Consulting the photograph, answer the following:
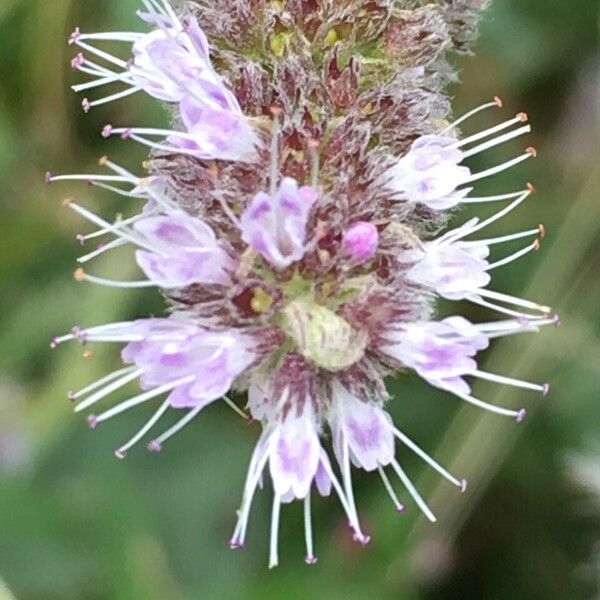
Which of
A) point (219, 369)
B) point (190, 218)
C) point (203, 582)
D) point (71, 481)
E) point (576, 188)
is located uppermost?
point (190, 218)

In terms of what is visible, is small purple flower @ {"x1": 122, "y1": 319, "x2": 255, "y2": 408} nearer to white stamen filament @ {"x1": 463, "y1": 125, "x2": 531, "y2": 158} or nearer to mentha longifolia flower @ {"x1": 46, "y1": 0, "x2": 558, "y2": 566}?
mentha longifolia flower @ {"x1": 46, "y1": 0, "x2": 558, "y2": 566}

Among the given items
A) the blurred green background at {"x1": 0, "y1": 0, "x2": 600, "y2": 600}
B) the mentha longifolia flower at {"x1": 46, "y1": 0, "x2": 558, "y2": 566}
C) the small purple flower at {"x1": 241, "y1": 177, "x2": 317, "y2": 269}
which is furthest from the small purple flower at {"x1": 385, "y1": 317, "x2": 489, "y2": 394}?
the blurred green background at {"x1": 0, "y1": 0, "x2": 600, "y2": 600}

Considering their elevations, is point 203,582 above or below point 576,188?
below

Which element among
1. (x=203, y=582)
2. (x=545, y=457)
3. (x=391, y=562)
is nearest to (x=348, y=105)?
(x=391, y=562)

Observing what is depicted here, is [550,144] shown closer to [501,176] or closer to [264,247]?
[501,176]

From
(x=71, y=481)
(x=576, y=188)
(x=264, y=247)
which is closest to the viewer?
(x=264, y=247)

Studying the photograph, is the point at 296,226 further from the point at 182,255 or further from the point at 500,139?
the point at 500,139

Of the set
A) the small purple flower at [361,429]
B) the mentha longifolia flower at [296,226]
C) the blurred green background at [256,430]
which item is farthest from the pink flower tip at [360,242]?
the blurred green background at [256,430]

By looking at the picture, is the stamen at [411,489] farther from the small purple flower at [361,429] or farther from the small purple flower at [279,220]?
the small purple flower at [279,220]
